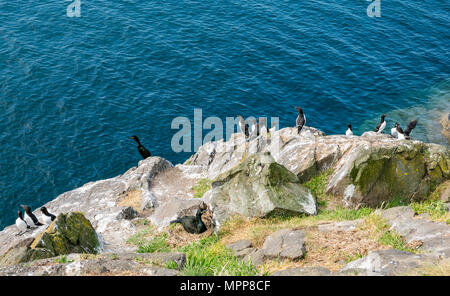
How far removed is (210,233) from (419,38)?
172 feet

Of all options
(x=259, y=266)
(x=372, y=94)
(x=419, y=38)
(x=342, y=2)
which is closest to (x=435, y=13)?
(x=419, y=38)

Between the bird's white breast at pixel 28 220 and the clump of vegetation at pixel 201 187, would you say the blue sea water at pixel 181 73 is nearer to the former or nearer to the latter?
the bird's white breast at pixel 28 220

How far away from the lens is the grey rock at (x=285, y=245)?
1512 cm

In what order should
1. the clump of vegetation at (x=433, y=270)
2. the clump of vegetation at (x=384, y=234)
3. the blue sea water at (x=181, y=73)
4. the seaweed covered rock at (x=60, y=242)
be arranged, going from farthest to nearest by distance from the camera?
the blue sea water at (x=181, y=73) < the seaweed covered rock at (x=60, y=242) < the clump of vegetation at (x=384, y=234) < the clump of vegetation at (x=433, y=270)

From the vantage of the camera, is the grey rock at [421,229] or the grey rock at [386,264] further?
the grey rock at [421,229]

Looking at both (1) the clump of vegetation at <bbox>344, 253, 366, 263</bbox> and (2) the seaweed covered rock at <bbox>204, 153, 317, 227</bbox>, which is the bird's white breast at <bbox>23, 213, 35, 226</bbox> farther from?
(1) the clump of vegetation at <bbox>344, 253, 366, 263</bbox>

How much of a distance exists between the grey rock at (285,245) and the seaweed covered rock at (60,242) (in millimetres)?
7760

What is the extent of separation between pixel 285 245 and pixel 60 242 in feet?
29.9

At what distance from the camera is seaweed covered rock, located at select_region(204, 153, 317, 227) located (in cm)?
1970

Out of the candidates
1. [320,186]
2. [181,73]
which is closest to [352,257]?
[320,186]

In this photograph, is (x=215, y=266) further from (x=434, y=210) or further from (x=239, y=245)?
(x=434, y=210)

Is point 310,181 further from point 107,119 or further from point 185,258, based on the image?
point 107,119

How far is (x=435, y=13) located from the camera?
65.8 meters

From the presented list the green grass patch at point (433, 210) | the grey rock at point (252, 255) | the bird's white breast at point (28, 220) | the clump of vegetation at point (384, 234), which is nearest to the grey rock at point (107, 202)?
the bird's white breast at point (28, 220)
